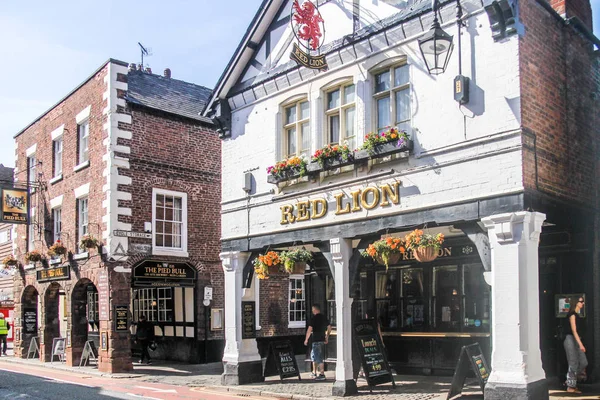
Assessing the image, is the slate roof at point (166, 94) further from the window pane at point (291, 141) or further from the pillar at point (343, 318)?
the pillar at point (343, 318)

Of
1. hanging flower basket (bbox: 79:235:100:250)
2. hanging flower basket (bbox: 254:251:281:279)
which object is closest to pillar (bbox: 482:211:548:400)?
hanging flower basket (bbox: 254:251:281:279)

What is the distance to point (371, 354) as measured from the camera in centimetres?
1318

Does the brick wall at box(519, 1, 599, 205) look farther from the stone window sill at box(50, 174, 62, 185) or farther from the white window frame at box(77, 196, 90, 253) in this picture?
the stone window sill at box(50, 174, 62, 185)

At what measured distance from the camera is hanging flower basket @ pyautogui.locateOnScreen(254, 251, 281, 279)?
1399 centimetres

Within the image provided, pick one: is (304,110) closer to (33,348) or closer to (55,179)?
(55,179)

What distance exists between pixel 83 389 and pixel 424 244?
27.5 ft

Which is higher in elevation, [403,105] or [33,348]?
[403,105]

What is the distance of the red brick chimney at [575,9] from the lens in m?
12.2

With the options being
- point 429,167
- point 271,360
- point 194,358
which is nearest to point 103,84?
point 194,358

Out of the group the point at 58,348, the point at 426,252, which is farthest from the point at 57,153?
the point at 426,252

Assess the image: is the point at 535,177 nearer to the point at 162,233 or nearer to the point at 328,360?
the point at 328,360

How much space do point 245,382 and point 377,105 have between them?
664 centimetres

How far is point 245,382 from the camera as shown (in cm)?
1487

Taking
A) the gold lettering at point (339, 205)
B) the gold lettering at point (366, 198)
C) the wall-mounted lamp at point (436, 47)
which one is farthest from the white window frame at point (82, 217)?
the wall-mounted lamp at point (436, 47)
